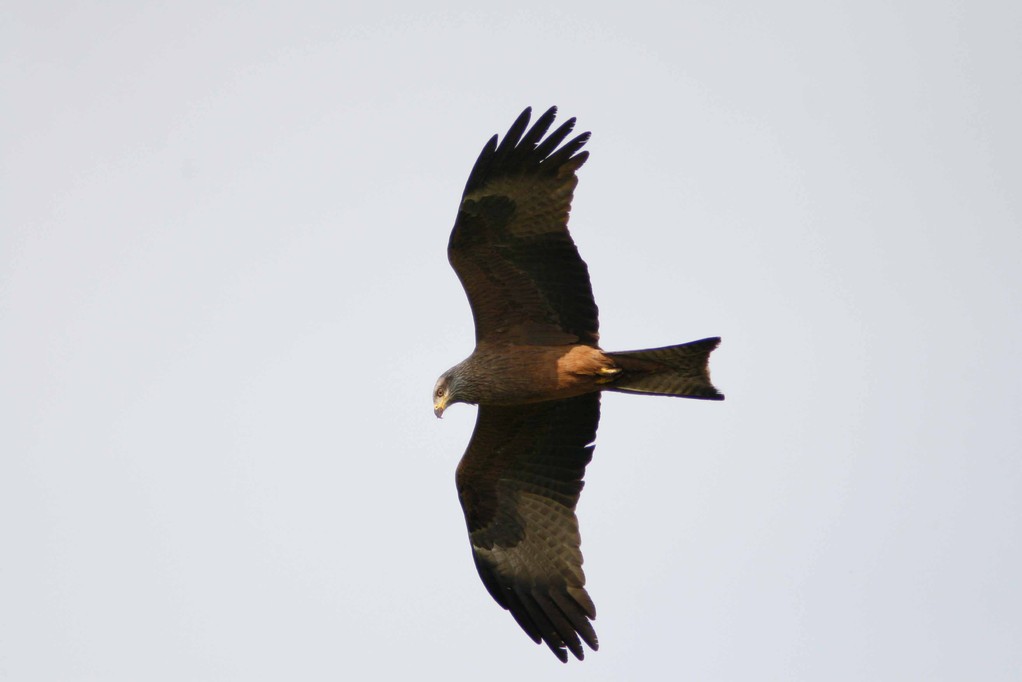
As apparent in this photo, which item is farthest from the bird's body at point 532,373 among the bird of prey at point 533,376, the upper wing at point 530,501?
the upper wing at point 530,501

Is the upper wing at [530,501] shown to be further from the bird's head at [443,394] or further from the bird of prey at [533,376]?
the bird's head at [443,394]

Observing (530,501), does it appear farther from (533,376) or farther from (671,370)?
(671,370)

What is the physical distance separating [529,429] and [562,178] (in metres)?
2.21

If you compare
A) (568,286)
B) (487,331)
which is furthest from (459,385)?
(568,286)

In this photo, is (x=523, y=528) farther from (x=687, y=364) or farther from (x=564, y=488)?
(x=687, y=364)

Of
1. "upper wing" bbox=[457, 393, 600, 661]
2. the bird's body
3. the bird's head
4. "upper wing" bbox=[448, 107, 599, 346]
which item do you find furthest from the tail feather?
the bird's head

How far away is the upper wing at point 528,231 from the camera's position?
410 inches

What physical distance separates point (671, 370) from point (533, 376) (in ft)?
3.57

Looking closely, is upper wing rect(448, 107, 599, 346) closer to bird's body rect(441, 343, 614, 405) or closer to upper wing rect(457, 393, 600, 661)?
bird's body rect(441, 343, 614, 405)

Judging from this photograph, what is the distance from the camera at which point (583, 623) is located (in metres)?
11.1

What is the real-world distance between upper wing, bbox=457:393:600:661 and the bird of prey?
0.03ft

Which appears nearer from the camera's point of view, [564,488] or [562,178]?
[562,178]

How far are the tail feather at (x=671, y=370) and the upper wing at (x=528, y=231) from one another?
1.39 ft

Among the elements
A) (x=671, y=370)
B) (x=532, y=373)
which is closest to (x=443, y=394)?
(x=532, y=373)
